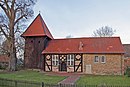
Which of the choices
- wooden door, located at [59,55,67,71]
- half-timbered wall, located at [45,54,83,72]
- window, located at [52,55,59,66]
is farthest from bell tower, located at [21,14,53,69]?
wooden door, located at [59,55,67,71]

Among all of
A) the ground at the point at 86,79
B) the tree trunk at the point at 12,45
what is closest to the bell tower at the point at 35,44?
the tree trunk at the point at 12,45

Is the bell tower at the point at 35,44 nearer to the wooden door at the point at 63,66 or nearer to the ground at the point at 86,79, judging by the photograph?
the wooden door at the point at 63,66

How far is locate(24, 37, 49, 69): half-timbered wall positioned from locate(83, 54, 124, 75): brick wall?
27.2ft

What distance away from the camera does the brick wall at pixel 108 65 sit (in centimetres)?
3061

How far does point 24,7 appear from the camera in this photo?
3400 centimetres

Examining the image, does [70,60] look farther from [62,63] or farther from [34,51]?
[34,51]

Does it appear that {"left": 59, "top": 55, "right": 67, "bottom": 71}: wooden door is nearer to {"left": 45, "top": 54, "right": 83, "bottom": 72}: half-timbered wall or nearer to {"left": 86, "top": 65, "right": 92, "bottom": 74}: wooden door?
{"left": 45, "top": 54, "right": 83, "bottom": 72}: half-timbered wall

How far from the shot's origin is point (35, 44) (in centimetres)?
3550

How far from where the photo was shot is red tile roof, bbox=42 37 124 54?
31.8m

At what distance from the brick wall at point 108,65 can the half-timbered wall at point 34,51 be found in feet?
27.2

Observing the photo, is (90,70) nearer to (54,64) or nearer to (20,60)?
(54,64)

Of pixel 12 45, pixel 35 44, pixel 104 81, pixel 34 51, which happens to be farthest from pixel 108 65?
pixel 12 45

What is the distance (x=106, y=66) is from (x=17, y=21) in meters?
16.7

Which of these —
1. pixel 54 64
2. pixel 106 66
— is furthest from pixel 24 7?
pixel 106 66
